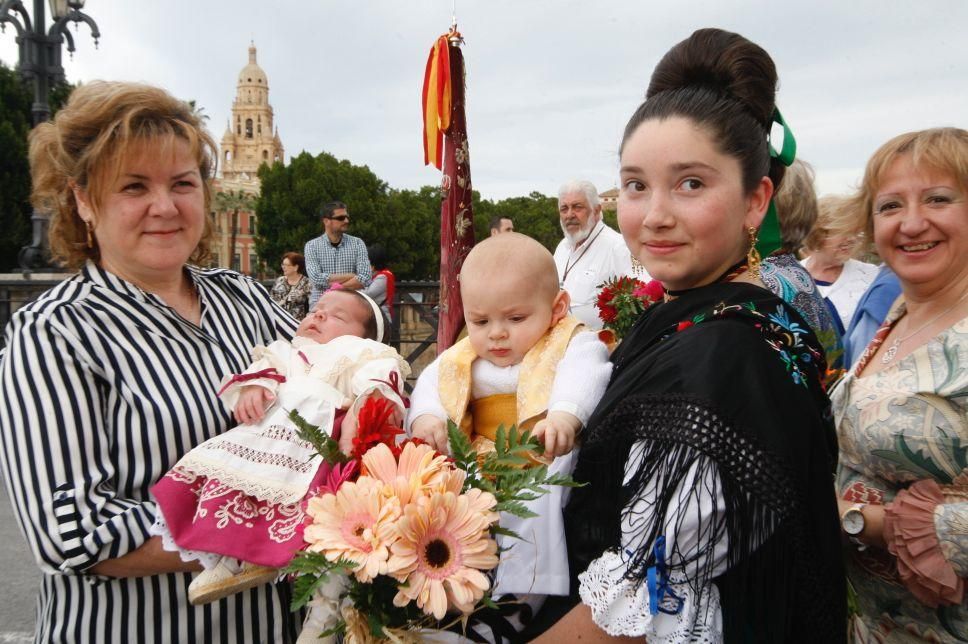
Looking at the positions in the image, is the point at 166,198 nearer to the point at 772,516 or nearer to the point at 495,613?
the point at 495,613

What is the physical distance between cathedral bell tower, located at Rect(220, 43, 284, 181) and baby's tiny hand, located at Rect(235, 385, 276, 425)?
424 feet

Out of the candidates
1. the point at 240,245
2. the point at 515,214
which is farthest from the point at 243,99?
the point at 515,214

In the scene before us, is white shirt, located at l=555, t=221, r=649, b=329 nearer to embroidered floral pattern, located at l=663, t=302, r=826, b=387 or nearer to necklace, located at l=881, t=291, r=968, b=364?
necklace, located at l=881, t=291, r=968, b=364

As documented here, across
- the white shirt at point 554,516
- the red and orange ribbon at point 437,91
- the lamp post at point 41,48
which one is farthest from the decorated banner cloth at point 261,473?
the lamp post at point 41,48

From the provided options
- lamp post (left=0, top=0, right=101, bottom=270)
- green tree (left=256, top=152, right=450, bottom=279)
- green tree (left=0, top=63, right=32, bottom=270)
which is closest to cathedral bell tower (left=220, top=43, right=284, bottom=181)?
green tree (left=256, top=152, right=450, bottom=279)

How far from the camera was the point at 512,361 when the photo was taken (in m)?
2.24

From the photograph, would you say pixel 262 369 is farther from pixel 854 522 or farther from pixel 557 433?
pixel 854 522

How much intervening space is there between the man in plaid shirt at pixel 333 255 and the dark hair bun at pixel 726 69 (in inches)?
295

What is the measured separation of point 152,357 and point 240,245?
102227 mm

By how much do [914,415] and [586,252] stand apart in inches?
201

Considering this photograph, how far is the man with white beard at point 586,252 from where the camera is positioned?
6785mm

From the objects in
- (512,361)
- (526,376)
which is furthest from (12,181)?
(526,376)

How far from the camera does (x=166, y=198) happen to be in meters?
2.08

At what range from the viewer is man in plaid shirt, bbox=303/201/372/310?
9000 mm
